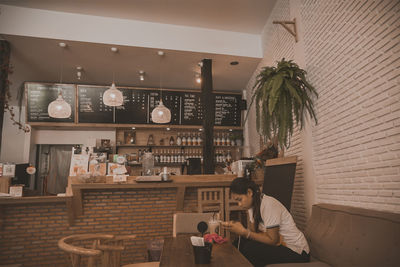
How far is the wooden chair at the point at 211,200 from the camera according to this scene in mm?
3563

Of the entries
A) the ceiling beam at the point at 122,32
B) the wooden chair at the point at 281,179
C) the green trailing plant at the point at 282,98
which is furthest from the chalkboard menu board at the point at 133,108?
the green trailing plant at the point at 282,98

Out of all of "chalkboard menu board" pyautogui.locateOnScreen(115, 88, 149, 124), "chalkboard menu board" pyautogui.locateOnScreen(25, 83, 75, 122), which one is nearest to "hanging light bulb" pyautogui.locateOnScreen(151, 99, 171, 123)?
"chalkboard menu board" pyautogui.locateOnScreen(115, 88, 149, 124)

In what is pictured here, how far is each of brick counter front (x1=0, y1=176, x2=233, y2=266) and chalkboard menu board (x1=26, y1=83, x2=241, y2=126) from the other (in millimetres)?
2564

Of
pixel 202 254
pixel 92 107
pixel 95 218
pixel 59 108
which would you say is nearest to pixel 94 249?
pixel 202 254

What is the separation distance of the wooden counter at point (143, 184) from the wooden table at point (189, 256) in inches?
61.1

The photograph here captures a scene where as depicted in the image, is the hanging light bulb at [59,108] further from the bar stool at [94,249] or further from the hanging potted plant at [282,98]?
the hanging potted plant at [282,98]

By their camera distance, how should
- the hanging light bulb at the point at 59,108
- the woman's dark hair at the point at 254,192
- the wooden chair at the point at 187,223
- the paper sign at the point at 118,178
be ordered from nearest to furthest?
the woman's dark hair at the point at 254,192
the wooden chair at the point at 187,223
the paper sign at the point at 118,178
the hanging light bulb at the point at 59,108

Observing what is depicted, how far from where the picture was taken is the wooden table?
1.56 m

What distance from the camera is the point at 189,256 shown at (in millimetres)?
1716

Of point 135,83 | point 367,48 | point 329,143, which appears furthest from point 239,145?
point 367,48

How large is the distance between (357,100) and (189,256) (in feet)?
6.98

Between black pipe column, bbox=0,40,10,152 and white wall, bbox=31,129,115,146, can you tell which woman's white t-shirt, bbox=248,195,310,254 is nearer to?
black pipe column, bbox=0,40,10,152

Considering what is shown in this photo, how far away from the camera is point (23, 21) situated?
13.9ft

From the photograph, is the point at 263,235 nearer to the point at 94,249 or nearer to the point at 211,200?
the point at 94,249
